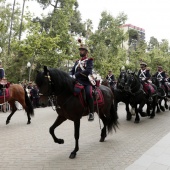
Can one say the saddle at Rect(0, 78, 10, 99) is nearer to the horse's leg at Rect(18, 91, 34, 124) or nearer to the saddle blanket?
the saddle blanket

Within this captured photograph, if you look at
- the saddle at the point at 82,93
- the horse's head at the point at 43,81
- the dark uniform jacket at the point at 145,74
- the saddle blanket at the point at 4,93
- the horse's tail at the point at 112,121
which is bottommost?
the horse's tail at the point at 112,121

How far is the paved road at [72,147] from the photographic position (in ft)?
17.3

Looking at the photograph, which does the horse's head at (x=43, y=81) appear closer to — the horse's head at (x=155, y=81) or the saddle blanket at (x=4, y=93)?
the saddle blanket at (x=4, y=93)

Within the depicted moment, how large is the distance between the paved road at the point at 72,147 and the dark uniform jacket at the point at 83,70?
6.21 feet

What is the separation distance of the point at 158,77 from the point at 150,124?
15.5 feet

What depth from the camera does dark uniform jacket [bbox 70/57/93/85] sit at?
6.20 meters

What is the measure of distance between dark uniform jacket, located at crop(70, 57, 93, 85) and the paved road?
1893 millimetres

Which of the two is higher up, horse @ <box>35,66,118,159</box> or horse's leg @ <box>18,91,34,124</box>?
horse @ <box>35,66,118,159</box>

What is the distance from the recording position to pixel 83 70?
246 inches

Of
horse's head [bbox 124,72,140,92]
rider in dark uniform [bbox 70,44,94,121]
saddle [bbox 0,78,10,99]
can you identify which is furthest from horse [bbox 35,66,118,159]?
saddle [bbox 0,78,10,99]

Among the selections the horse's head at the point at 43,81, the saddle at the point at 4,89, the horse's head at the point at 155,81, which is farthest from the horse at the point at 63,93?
the horse's head at the point at 155,81

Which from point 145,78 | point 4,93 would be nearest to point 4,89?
point 4,93

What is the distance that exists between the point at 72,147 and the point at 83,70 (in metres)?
2.22

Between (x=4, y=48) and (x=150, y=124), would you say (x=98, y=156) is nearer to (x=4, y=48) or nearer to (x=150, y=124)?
(x=150, y=124)
